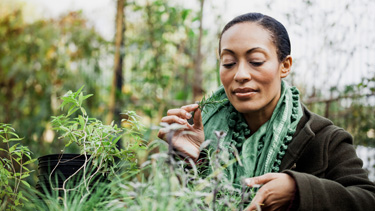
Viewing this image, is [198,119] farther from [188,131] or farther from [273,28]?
[273,28]

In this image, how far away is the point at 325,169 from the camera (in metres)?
1.97

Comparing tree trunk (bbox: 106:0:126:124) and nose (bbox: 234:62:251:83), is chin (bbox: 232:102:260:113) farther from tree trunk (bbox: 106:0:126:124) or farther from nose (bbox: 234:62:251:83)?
tree trunk (bbox: 106:0:126:124)

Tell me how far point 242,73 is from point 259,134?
1.09 ft

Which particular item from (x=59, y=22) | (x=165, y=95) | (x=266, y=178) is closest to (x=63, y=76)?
(x=59, y=22)

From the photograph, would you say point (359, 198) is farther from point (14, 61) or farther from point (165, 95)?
point (14, 61)

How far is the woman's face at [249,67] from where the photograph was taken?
6.64 feet

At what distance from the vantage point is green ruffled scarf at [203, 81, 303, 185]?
2.01m

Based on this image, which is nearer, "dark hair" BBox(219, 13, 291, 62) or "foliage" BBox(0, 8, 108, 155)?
"dark hair" BBox(219, 13, 291, 62)

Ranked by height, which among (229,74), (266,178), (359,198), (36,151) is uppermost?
(229,74)

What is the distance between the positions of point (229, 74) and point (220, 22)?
8.85ft

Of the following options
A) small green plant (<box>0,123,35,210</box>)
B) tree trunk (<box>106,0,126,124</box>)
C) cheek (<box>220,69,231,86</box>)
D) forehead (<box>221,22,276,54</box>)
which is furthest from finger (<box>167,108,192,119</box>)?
tree trunk (<box>106,0,126,124</box>)

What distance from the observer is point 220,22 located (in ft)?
15.3

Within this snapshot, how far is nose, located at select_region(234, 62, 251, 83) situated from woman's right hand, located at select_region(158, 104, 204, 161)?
9.4 inches

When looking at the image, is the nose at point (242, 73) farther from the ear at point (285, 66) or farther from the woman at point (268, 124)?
the ear at point (285, 66)
